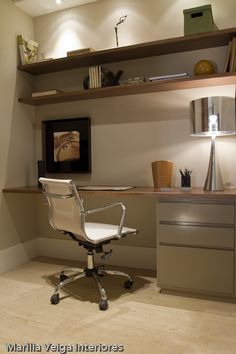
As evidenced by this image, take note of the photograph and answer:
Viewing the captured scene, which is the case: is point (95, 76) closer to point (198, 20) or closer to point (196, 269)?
point (198, 20)

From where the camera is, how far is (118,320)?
2.03 m

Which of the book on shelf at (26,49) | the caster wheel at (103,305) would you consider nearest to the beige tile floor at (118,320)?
the caster wheel at (103,305)

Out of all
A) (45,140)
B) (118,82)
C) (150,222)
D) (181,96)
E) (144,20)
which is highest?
(144,20)

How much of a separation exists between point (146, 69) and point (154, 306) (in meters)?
2.14

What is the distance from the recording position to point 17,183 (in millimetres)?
3244

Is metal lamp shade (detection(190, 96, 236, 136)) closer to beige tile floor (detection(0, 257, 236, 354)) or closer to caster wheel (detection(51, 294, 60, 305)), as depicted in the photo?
beige tile floor (detection(0, 257, 236, 354))

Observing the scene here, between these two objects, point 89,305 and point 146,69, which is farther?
point 146,69

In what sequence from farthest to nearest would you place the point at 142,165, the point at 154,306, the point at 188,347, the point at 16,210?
the point at 16,210
the point at 142,165
the point at 154,306
the point at 188,347

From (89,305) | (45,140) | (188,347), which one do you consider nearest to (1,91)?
(45,140)

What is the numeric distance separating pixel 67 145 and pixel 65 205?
1168 millimetres

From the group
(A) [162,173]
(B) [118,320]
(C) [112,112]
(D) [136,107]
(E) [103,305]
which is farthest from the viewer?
(C) [112,112]

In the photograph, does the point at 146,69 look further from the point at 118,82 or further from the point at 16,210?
the point at 16,210

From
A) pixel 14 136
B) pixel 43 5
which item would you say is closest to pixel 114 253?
pixel 14 136

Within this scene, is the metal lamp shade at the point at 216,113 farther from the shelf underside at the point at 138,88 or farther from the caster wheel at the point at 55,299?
the caster wheel at the point at 55,299
